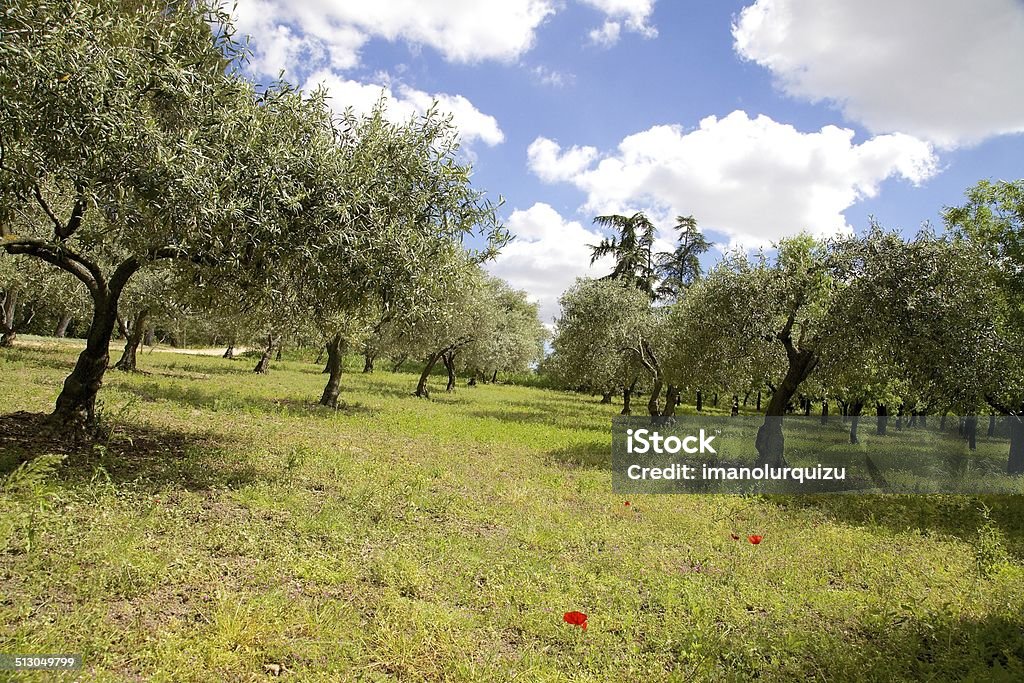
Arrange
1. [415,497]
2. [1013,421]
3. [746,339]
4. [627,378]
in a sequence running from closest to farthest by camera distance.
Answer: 1. [415,497]
2. [746,339]
3. [1013,421]
4. [627,378]

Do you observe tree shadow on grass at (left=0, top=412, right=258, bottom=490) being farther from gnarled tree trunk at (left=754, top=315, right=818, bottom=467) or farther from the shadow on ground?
gnarled tree trunk at (left=754, top=315, right=818, bottom=467)

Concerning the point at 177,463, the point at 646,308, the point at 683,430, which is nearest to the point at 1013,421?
the point at 683,430

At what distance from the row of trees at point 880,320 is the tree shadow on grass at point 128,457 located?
46.1 ft

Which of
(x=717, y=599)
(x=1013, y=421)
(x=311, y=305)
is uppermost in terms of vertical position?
(x=311, y=305)

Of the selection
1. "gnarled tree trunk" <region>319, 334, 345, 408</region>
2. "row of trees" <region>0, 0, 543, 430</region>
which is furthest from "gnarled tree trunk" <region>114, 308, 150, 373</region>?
"row of trees" <region>0, 0, 543, 430</region>

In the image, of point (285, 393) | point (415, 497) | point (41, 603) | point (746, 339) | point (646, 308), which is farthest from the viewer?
point (646, 308)

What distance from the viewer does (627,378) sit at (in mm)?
31891

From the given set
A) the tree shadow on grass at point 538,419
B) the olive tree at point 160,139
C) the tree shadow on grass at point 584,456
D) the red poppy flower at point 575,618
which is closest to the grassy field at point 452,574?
the red poppy flower at point 575,618

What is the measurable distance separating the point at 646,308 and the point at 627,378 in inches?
190

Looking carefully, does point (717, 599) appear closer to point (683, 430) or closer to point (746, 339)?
point (746, 339)

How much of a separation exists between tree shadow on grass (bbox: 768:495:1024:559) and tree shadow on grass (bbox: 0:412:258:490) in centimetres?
1235

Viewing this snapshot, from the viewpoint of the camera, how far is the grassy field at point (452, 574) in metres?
5.09

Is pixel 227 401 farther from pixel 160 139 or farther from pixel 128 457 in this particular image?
pixel 160 139

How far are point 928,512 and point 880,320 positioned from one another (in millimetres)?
4729
